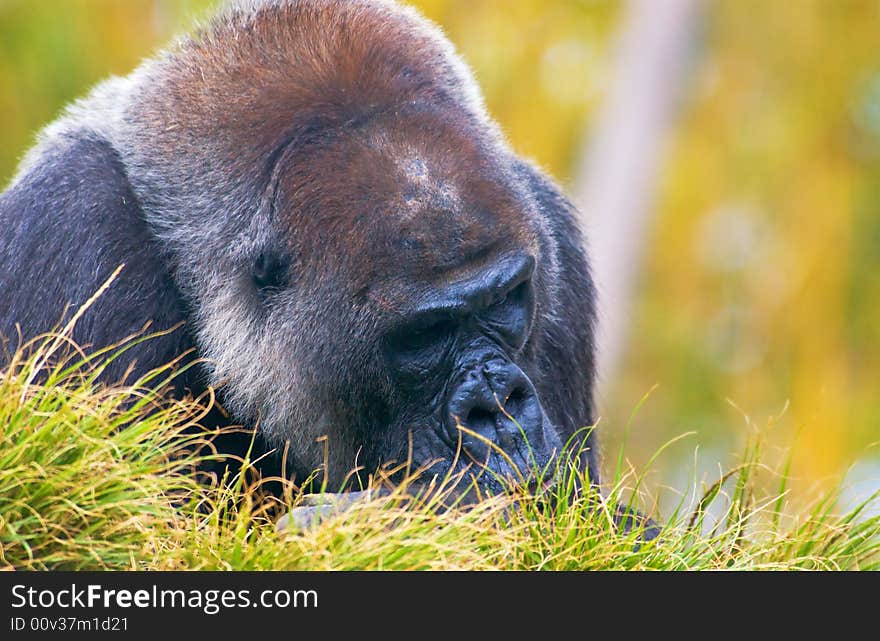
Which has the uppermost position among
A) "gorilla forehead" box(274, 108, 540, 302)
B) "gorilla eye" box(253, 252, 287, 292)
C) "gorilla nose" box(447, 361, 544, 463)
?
"gorilla forehead" box(274, 108, 540, 302)

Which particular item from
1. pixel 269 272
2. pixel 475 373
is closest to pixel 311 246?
pixel 269 272

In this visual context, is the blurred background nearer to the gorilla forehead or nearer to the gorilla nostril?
the gorilla forehead

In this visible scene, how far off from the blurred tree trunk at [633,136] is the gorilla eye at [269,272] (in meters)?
11.4

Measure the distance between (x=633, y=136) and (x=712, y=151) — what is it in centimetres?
458

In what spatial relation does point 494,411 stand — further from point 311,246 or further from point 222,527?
point 222,527

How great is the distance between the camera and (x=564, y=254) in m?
6.11

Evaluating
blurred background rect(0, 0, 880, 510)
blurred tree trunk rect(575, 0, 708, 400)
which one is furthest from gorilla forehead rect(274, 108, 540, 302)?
blurred background rect(0, 0, 880, 510)

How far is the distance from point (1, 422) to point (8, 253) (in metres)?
1.36

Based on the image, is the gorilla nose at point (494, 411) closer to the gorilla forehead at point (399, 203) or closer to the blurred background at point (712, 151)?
the gorilla forehead at point (399, 203)

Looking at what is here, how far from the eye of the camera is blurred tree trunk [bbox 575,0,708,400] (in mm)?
16484

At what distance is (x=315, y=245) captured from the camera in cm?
487

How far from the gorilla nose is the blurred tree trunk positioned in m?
11.4
